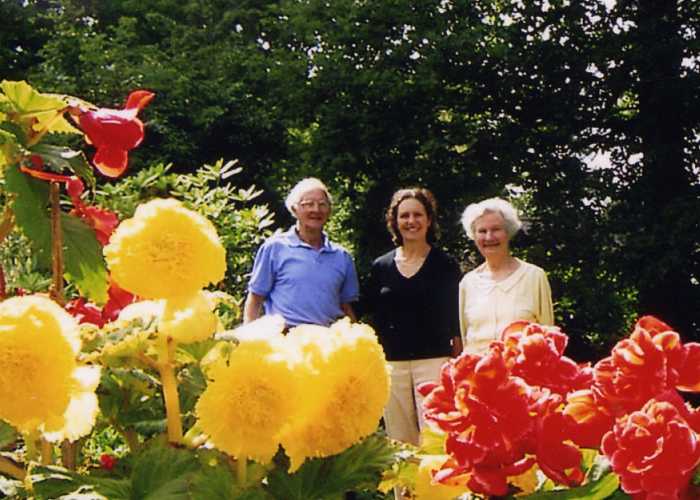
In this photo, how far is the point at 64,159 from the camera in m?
1.05

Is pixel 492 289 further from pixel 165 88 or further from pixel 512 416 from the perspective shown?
pixel 165 88

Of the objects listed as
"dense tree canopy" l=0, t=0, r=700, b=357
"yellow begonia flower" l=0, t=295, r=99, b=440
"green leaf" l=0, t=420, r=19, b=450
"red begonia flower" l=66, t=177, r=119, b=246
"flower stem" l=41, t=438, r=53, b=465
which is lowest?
"flower stem" l=41, t=438, r=53, b=465

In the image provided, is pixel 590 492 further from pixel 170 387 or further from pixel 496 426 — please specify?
pixel 170 387

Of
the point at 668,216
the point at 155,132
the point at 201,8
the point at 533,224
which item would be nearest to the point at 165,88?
the point at 155,132

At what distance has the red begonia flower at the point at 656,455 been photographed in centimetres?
85

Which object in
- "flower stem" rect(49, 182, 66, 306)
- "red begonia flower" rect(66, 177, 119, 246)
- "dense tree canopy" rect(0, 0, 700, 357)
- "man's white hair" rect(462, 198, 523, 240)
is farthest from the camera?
"dense tree canopy" rect(0, 0, 700, 357)

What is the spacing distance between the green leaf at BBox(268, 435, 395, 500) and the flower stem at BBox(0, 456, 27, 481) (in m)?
0.28

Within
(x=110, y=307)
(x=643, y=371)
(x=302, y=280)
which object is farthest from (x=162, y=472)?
(x=302, y=280)

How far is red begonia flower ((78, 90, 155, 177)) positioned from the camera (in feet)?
3.47

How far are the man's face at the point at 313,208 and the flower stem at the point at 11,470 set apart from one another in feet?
9.95

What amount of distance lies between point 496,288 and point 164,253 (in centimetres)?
307

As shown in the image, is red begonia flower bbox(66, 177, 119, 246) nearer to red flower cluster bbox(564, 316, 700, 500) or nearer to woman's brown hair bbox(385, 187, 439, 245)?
red flower cluster bbox(564, 316, 700, 500)

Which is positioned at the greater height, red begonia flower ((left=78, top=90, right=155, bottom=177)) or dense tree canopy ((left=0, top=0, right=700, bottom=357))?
dense tree canopy ((left=0, top=0, right=700, bottom=357))

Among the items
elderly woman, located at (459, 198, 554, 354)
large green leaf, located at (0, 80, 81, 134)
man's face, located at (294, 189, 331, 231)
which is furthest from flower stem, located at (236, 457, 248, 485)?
man's face, located at (294, 189, 331, 231)
